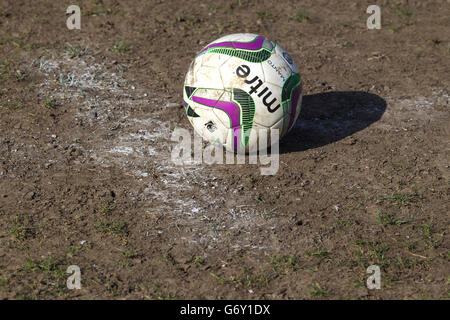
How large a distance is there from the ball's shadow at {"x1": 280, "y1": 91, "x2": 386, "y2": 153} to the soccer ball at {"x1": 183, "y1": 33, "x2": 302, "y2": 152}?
2.21ft

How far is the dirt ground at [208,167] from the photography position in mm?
5477

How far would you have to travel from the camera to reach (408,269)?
5508 mm

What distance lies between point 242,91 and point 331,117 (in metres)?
1.88

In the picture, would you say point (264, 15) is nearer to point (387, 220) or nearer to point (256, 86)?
point (256, 86)

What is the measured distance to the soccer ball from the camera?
637 centimetres

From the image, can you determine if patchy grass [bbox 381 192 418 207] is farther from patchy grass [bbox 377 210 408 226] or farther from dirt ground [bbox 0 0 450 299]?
patchy grass [bbox 377 210 408 226]

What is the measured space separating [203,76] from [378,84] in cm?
302

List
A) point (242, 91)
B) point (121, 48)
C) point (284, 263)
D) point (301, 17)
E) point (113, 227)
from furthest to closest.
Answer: point (301, 17), point (121, 48), point (242, 91), point (113, 227), point (284, 263)

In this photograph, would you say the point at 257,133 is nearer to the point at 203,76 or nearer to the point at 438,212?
the point at 203,76

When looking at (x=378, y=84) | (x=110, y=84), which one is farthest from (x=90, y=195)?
(x=378, y=84)

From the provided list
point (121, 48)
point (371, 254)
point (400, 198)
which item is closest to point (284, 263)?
point (371, 254)

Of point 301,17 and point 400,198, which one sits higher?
point 301,17

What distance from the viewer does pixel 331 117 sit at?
7824mm
